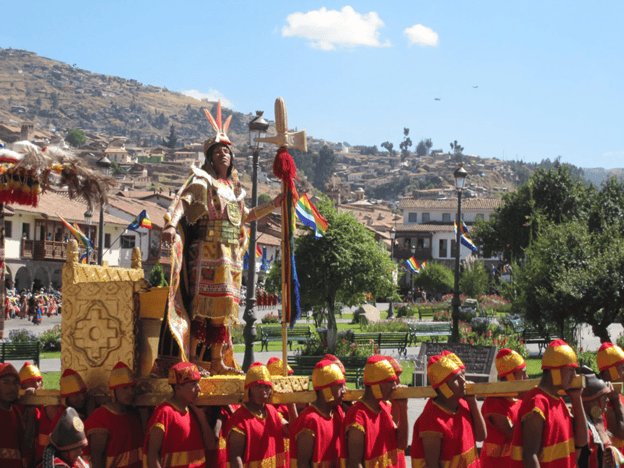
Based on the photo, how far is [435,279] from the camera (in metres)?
52.5

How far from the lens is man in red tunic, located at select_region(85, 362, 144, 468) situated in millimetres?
5340

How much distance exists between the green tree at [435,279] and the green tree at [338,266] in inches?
1158

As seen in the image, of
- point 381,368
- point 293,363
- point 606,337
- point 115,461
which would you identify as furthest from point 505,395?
point 606,337

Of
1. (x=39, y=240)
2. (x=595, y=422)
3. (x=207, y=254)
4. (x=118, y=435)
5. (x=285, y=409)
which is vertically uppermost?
(x=39, y=240)

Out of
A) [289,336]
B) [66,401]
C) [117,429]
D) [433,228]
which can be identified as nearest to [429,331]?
[289,336]

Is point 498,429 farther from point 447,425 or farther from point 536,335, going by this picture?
point 536,335

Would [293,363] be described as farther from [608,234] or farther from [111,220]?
[111,220]

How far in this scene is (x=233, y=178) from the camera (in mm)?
6895

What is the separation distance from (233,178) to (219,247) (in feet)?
2.43

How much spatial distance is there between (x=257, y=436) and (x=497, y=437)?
66.0 inches

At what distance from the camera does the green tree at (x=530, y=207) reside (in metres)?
45.7

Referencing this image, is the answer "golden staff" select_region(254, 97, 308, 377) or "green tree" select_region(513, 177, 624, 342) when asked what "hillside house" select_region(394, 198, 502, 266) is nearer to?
"green tree" select_region(513, 177, 624, 342)

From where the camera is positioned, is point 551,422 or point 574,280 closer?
point 551,422

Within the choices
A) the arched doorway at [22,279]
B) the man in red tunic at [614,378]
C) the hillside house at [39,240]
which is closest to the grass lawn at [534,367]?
the man in red tunic at [614,378]
